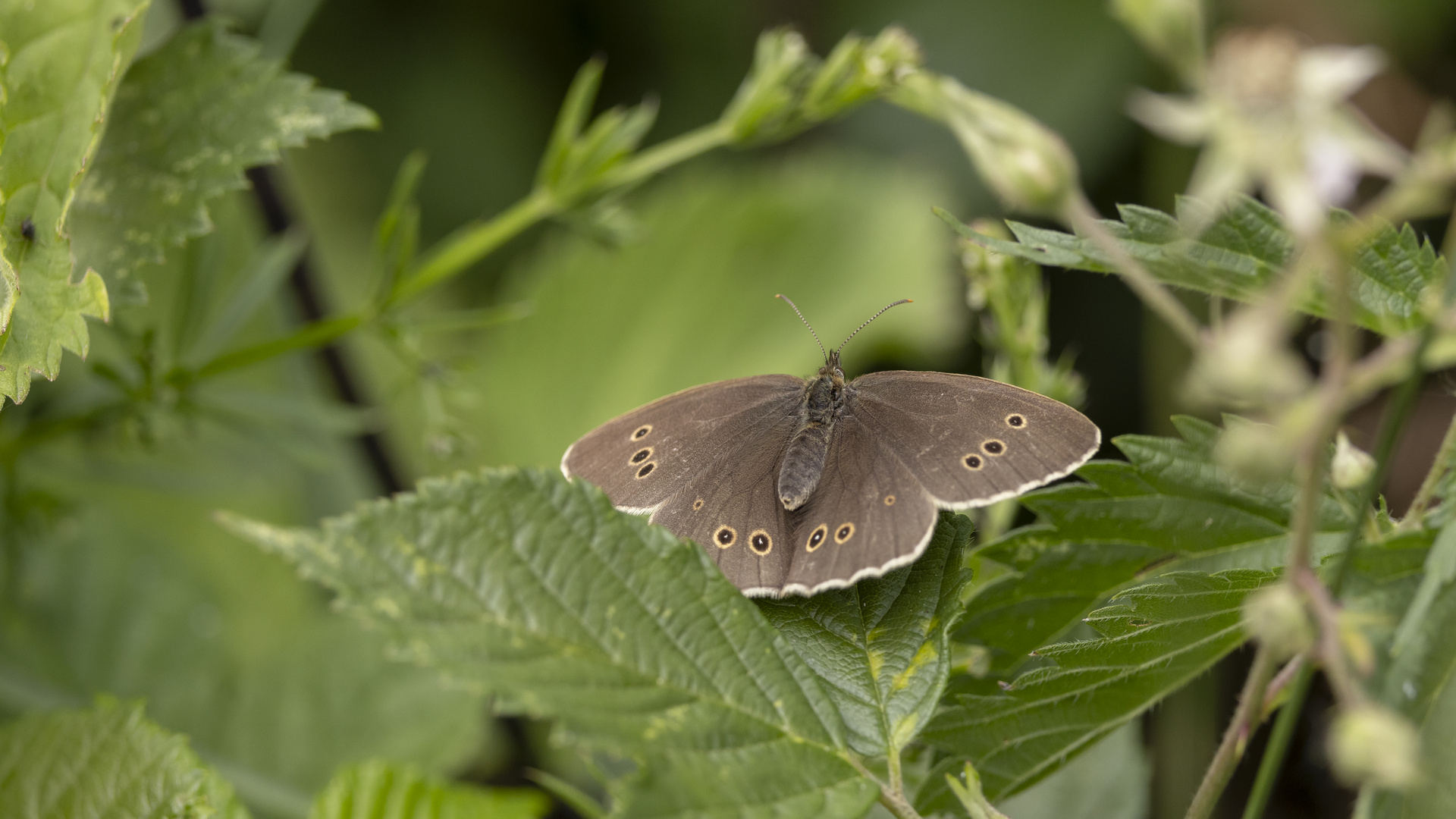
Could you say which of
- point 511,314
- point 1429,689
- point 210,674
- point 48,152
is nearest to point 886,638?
point 1429,689

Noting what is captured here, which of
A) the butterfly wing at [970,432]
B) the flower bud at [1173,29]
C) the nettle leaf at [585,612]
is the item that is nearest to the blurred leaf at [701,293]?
the butterfly wing at [970,432]

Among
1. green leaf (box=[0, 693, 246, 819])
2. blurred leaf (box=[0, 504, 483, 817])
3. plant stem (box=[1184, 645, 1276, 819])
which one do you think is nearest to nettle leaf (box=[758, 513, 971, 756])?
plant stem (box=[1184, 645, 1276, 819])

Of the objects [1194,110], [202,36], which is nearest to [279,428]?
[202,36]

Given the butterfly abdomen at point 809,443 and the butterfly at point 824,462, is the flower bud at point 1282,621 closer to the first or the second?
the butterfly at point 824,462

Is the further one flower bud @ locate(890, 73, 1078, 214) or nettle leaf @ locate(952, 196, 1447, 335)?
nettle leaf @ locate(952, 196, 1447, 335)

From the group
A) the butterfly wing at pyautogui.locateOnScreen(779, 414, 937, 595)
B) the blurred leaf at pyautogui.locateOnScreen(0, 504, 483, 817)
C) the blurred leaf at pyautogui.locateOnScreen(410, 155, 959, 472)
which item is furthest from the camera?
the blurred leaf at pyautogui.locateOnScreen(410, 155, 959, 472)

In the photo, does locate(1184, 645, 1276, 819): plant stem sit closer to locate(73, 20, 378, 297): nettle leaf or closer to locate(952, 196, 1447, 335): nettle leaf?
locate(952, 196, 1447, 335): nettle leaf

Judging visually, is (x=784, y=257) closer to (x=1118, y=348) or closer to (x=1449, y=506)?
(x=1118, y=348)

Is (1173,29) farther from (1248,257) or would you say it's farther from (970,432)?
(970,432)
